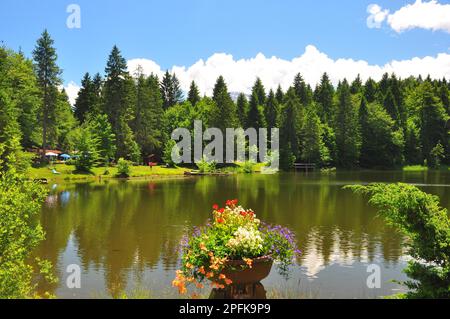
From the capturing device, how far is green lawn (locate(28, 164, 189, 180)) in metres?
55.1

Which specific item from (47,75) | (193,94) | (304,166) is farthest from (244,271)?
(193,94)

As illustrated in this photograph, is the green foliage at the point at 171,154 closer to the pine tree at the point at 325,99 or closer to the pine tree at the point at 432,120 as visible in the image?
the pine tree at the point at 325,99

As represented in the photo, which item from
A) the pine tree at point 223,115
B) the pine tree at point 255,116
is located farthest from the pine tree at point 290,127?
the pine tree at point 223,115

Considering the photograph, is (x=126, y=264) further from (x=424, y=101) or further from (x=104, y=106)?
(x=424, y=101)

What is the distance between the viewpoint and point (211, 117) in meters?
87.8

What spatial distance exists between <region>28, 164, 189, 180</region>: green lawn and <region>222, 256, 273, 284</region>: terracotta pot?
44.5 m

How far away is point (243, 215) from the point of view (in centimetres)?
964

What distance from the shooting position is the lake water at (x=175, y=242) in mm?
13375

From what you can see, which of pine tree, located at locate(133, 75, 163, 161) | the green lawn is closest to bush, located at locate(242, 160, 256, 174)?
the green lawn

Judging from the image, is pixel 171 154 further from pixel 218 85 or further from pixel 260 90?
pixel 260 90

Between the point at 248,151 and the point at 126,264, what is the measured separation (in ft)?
238

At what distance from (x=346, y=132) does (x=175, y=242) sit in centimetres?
8107

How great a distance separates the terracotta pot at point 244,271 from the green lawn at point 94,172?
44.5 meters
